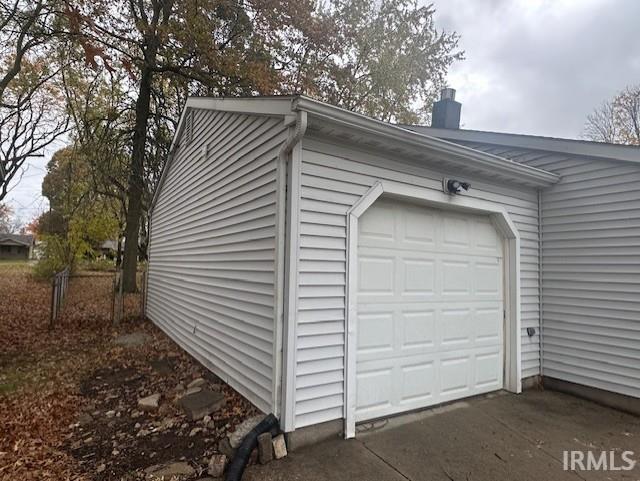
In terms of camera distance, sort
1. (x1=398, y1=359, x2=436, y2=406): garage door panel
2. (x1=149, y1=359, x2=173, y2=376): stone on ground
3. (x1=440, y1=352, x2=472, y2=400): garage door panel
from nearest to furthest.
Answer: (x1=398, y1=359, x2=436, y2=406): garage door panel, (x1=440, y1=352, x2=472, y2=400): garage door panel, (x1=149, y1=359, x2=173, y2=376): stone on ground

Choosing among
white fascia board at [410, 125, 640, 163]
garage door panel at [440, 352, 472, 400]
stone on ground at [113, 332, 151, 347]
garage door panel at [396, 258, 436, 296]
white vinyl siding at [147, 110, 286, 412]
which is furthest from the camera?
stone on ground at [113, 332, 151, 347]

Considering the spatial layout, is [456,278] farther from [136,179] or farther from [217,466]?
[136,179]

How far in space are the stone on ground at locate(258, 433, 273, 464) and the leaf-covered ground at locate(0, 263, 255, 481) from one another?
45 cm

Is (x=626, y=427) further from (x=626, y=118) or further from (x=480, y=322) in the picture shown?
(x=626, y=118)

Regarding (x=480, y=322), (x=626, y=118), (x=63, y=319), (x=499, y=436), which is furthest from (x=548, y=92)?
(x=63, y=319)


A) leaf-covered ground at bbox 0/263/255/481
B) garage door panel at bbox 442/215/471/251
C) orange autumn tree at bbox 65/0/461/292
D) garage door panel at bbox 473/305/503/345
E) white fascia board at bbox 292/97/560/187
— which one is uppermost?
orange autumn tree at bbox 65/0/461/292

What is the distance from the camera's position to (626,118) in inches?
720

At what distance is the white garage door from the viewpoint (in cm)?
365

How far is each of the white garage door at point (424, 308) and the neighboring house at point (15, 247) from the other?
156ft

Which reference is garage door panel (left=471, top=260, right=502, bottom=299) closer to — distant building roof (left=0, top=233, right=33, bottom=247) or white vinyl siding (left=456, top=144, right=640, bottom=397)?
white vinyl siding (left=456, top=144, right=640, bottom=397)

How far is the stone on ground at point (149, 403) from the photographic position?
3916 mm

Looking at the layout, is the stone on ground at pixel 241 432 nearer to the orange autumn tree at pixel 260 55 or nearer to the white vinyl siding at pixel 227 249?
the white vinyl siding at pixel 227 249

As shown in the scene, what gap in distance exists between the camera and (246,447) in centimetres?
275

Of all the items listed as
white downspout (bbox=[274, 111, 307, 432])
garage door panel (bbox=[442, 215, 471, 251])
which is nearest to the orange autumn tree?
white downspout (bbox=[274, 111, 307, 432])
